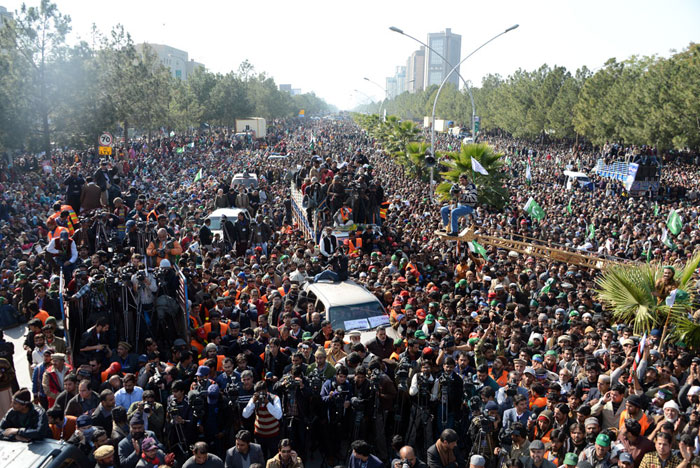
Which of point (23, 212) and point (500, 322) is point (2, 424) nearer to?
point (500, 322)

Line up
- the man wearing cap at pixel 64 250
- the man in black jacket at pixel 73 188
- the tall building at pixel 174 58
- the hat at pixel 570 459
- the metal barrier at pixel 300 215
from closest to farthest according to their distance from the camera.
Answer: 1. the hat at pixel 570 459
2. the man wearing cap at pixel 64 250
3. the man in black jacket at pixel 73 188
4. the metal barrier at pixel 300 215
5. the tall building at pixel 174 58

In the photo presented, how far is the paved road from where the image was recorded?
34.6 feet

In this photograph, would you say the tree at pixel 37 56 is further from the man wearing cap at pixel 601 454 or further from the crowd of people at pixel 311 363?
the man wearing cap at pixel 601 454

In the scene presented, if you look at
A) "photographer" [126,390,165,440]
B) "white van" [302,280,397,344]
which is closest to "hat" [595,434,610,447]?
"white van" [302,280,397,344]

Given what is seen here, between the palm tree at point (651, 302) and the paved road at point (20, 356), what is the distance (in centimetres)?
933

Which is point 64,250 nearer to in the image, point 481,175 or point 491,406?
point 491,406

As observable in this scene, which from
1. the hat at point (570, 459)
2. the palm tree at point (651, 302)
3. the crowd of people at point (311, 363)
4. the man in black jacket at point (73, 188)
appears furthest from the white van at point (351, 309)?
the man in black jacket at point (73, 188)

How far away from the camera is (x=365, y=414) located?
7.51m

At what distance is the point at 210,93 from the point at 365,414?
241 feet

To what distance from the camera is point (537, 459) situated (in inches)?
230

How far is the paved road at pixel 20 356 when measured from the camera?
10555 mm

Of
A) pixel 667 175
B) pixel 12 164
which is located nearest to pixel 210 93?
pixel 12 164

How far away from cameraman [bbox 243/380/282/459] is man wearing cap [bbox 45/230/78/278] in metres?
5.68

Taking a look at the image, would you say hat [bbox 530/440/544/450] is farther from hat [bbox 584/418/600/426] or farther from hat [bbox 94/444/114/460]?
hat [bbox 94/444/114/460]
